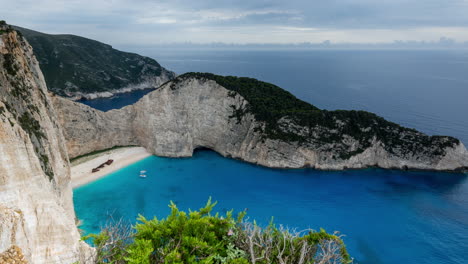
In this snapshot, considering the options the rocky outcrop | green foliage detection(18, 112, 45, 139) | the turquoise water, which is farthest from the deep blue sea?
the rocky outcrop

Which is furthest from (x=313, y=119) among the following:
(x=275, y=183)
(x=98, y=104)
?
(x=98, y=104)

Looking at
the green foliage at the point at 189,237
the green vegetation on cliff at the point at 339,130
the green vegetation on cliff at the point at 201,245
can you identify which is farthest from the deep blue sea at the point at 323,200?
the green foliage at the point at 189,237

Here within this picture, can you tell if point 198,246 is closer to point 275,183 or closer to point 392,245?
point 392,245

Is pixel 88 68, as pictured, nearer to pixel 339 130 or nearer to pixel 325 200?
pixel 339 130

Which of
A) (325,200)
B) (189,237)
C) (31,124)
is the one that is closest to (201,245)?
(189,237)

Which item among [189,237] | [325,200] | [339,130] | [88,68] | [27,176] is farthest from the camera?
[88,68]

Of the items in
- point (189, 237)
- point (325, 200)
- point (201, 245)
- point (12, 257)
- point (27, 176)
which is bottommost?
point (325, 200)

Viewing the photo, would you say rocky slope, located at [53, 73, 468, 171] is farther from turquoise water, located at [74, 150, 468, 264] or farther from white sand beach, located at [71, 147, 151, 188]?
turquoise water, located at [74, 150, 468, 264]
